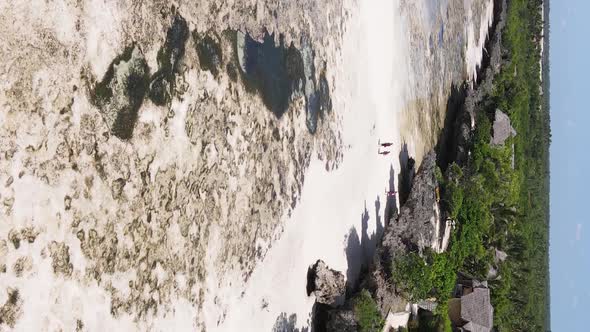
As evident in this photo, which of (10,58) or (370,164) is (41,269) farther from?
(370,164)

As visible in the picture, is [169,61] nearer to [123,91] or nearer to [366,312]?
[123,91]

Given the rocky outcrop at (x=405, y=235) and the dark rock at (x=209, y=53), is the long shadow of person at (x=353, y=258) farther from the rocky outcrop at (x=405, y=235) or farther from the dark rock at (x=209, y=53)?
the dark rock at (x=209, y=53)

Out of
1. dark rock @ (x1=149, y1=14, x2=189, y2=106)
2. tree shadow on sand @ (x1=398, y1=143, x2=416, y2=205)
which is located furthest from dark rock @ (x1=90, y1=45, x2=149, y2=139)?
tree shadow on sand @ (x1=398, y1=143, x2=416, y2=205)

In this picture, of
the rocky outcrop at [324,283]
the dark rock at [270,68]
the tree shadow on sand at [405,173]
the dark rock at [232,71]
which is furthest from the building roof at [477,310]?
the dark rock at [232,71]

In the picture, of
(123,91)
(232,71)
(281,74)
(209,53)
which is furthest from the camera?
(281,74)

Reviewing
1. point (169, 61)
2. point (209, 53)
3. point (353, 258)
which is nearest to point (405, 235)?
point (353, 258)

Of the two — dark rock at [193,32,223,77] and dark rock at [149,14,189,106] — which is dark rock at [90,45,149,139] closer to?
dark rock at [149,14,189,106]
